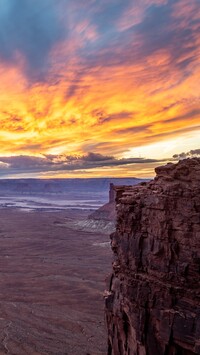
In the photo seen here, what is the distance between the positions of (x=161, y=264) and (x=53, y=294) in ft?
136

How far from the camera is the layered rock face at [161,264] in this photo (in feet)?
40.2

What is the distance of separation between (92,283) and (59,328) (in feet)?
65.6

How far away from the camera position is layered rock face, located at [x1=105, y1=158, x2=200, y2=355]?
1224cm

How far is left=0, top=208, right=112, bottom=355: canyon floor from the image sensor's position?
1324 inches

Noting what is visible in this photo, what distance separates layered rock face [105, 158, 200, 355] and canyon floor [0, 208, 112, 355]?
64.7 feet

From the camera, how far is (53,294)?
5094 centimetres

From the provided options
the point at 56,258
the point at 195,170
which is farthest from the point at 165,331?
the point at 56,258

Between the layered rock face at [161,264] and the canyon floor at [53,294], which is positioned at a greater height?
the layered rock face at [161,264]

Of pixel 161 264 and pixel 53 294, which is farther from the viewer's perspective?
pixel 53 294

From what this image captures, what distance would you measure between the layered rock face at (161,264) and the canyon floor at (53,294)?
19716 millimetres

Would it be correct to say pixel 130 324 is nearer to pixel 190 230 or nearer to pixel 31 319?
pixel 190 230

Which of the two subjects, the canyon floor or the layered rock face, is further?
the canyon floor

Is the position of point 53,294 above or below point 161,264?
below

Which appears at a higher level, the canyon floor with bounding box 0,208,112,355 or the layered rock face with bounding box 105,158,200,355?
the layered rock face with bounding box 105,158,200,355
